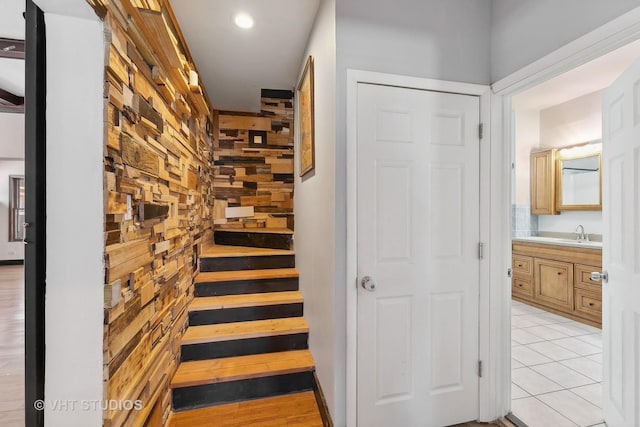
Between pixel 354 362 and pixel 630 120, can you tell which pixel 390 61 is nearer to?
pixel 630 120

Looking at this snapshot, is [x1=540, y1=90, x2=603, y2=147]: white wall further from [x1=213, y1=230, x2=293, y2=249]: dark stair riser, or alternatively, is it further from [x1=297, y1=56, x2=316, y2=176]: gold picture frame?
[x1=213, y1=230, x2=293, y2=249]: dark stair riser

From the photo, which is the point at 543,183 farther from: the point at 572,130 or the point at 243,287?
the point at 243,287

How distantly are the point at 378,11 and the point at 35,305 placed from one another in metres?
2.00

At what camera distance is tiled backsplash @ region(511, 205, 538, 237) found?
14.3 feet

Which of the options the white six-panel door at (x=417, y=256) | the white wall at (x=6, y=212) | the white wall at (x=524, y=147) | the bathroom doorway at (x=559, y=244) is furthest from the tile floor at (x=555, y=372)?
the white wall at (x=6, y=212)

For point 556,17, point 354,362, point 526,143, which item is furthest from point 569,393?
point 526,143

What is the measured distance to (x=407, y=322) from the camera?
1.62 metres

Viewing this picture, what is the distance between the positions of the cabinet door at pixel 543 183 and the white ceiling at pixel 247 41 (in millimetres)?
3830

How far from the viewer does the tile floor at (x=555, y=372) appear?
183 cm

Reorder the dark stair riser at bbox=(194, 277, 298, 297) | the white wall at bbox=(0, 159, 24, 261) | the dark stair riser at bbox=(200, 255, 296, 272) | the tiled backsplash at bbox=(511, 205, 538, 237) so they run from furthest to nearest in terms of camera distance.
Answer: the white wall at bbox=(0, 159, 24, 261), the tiled backsplash at bbox=(511, 205, 538, 237), the dark stair riser at bbox=(200, 255, 296, 272), the dark stair riser at bbox=(194, 277, 298, 297)

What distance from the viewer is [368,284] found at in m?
1.53

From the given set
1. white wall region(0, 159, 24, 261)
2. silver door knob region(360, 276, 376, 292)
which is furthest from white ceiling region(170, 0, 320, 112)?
white wall region(0, 159, 24, 261)

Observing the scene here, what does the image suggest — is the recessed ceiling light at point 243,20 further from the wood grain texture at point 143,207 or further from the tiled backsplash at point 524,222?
the tiled backsplash at point 524,222

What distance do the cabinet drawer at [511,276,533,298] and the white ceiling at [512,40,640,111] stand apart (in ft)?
8.15
